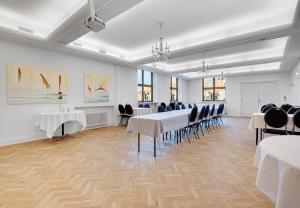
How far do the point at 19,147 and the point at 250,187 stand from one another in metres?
4.98

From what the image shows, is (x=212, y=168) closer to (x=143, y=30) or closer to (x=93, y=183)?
(x=93, y=183)

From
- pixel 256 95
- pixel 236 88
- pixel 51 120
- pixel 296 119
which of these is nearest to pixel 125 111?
pixel 51 120

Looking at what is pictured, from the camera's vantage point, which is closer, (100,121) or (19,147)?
(19,147)

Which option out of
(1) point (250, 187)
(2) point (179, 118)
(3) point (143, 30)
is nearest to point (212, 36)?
(3) point (143, 30)

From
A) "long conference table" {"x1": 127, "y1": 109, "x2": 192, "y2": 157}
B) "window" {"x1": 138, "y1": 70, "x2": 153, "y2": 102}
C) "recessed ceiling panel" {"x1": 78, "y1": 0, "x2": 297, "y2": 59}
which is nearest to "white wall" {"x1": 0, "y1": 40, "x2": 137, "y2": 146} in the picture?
"recessed ceiling panel" {"x1": 78, "y1": 0, "x2": 297, "y2": 59}

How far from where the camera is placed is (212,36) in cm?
489

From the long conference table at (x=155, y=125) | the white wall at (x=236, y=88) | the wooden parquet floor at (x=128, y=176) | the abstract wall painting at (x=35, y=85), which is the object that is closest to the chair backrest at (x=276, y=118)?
the wooden parquet floor at (x=128, y=176)

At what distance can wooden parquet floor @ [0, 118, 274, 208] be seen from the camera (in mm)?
2002

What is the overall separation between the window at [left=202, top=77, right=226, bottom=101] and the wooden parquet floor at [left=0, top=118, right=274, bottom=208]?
8.18m

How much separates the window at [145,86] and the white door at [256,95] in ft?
19.7

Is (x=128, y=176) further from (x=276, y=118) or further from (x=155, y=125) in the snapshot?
(x=276, y=118)

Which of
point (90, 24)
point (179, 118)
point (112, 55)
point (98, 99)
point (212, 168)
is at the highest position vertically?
point (112, 55)

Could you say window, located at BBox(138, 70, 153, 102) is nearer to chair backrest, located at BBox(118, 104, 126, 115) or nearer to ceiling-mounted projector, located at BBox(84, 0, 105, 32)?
chair backrest, located at BBox(118, 104, 126, 115)

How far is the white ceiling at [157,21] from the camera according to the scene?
334 centimetres
